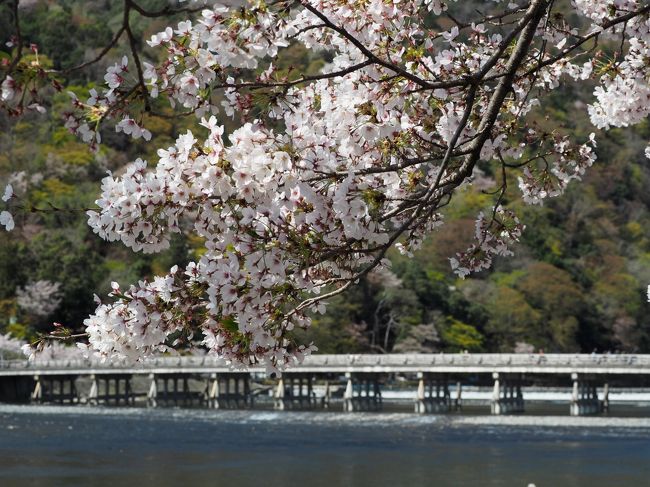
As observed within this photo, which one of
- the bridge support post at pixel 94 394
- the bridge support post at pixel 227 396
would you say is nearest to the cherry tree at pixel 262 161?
the bridge support post at pixel 227 396

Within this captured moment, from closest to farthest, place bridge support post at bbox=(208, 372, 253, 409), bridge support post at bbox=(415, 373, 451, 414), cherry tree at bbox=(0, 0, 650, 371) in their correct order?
cherry tree at bbox=(0, 0, 650, 371) < bridge support post at bbox=(415, 373, 451, 414) < bridge support post at bbox=(208, 372, 253, 409)

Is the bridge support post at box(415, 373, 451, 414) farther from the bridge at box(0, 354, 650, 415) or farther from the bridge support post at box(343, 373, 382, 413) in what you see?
the bridge support post at box(343, 373, 382, 413)

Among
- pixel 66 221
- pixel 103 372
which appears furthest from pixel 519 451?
pixel 66 221

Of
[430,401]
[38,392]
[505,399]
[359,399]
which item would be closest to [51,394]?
[38,392]

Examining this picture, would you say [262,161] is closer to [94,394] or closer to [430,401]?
[430,401]

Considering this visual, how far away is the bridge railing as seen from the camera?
48594mm

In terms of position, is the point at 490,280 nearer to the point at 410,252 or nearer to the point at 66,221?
the point at 66,221

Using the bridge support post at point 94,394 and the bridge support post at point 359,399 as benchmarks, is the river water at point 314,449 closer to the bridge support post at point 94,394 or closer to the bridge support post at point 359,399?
the bridge support post at point 359,399

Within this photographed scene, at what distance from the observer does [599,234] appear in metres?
83.2

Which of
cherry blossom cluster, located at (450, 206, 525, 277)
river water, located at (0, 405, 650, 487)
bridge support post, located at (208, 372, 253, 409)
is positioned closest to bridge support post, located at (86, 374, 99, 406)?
bridge support post, located at (208, 372, 253, 409)

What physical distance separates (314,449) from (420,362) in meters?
15.8

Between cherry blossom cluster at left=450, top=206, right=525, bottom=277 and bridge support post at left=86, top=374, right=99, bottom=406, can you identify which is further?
bridge support post at left=86, top=374, right=99, bottom=406

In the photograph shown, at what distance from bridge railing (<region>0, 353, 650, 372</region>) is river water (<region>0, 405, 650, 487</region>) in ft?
9.28

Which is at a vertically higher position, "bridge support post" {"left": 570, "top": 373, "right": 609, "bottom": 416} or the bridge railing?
the bridge railing
